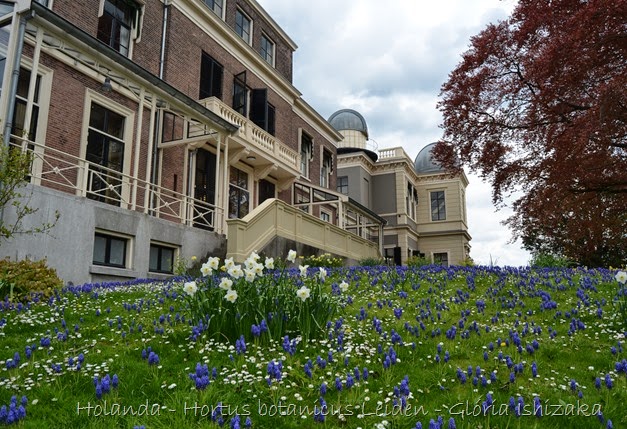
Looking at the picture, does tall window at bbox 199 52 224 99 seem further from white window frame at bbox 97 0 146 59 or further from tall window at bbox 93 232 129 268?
tall window at bbox 93 232 129 268

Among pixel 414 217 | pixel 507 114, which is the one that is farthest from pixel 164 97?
pixel 414 217

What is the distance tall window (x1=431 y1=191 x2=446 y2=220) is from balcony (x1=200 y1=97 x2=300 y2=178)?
2582cm

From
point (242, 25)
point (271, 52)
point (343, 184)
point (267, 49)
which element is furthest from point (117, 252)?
point (343, 184)

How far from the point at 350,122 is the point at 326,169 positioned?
55.2 feet

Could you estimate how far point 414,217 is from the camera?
4616cm

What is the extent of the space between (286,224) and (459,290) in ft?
34.1

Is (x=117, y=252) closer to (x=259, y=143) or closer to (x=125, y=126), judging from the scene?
(x=125, y=126)

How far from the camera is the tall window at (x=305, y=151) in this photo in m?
28.0

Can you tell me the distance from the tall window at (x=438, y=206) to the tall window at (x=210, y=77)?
102 ft

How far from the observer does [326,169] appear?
30.9 metres

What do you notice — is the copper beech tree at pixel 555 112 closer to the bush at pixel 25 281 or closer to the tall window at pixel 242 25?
the bush at pixel 25 281

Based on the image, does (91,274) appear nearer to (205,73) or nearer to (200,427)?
(200,427)

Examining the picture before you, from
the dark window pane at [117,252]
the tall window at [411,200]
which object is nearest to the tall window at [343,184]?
the tall window at [411,200]

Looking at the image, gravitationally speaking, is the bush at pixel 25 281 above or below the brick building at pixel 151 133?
below
